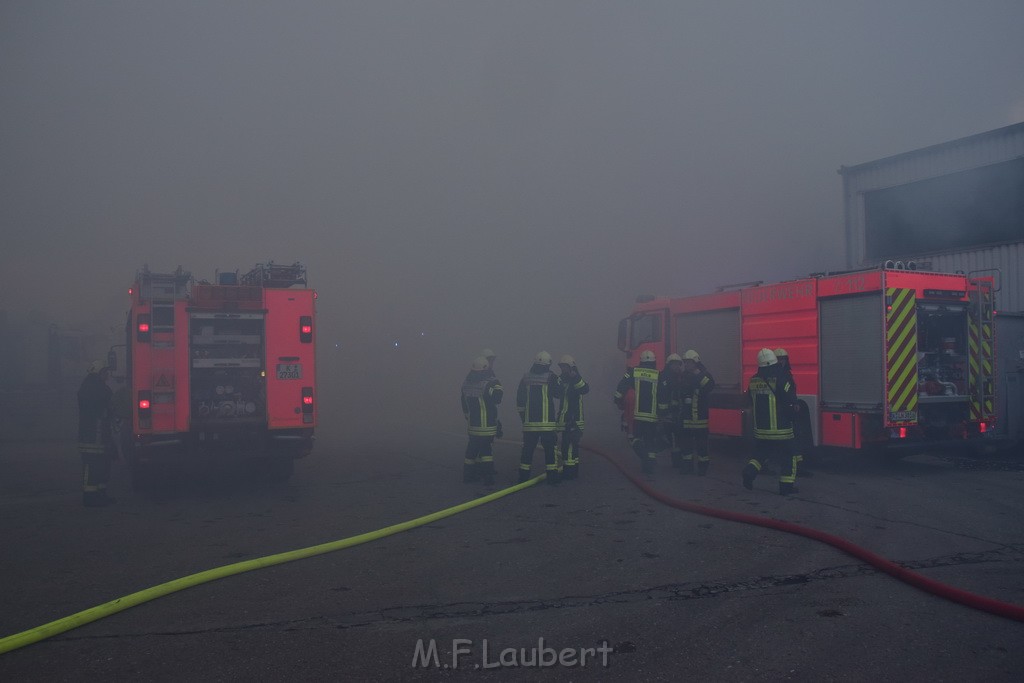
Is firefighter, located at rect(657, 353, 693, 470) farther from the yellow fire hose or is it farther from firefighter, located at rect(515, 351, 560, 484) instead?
the yellow fire hose

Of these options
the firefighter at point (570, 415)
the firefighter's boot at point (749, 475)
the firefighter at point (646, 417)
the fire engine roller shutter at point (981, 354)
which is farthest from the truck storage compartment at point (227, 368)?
the fire engine roller shutter at point (981, 354)

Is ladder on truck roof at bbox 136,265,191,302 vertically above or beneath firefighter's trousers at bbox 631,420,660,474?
above

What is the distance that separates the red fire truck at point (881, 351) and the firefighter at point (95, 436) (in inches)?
330

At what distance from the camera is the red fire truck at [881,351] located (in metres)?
9.22

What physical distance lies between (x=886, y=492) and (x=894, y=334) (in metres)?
2.20

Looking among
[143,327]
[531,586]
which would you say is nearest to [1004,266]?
[531,586]

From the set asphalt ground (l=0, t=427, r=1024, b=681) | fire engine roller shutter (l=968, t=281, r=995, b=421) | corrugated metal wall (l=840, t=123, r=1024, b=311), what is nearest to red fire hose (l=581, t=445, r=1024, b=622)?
asphalt ground (l=0, t=427, r=1024, b=681)

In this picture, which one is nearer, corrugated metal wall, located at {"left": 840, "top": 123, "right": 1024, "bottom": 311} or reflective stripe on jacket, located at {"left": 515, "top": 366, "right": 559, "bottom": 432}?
reflective stripe on jacket, located at {"left": 515, "top": 366, "right": 559, "bottom": 432}

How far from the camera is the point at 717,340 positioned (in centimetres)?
1212

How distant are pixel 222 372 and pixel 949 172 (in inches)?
520

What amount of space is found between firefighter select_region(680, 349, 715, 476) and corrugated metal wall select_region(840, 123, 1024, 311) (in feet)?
23.6

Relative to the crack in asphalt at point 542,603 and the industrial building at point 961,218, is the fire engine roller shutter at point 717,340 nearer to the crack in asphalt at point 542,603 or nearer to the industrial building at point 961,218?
the industrial building at point 961,218

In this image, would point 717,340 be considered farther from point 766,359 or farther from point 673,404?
point 766,359

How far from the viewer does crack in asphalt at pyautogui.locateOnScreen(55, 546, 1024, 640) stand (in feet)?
13.8
